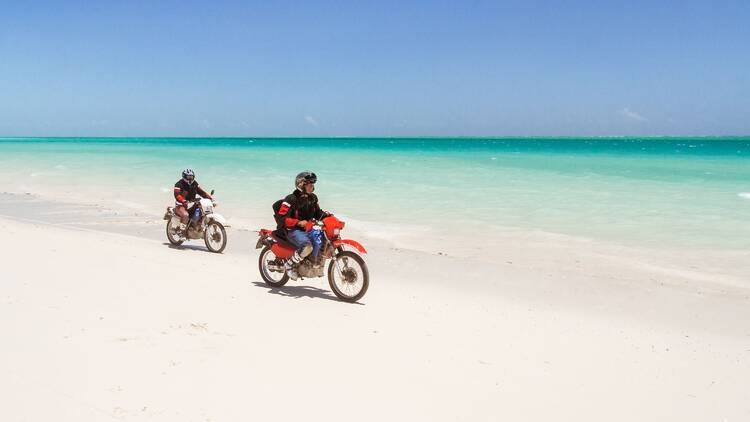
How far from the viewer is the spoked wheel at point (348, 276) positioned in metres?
7.02

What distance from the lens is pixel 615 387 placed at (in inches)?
186

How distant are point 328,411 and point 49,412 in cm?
174

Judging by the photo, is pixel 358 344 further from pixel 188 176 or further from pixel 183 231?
pixel 188 176

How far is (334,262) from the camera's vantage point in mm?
7273

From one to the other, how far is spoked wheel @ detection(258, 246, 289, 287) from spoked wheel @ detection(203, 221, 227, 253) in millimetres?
2946

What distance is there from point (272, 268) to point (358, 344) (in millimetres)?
2782

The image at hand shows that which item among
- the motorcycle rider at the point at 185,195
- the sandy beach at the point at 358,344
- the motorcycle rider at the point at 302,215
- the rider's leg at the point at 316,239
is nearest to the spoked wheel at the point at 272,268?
the sandy beach at the point at 358,344

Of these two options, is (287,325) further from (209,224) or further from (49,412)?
(209,224)

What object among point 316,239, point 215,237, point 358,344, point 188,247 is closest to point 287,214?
point 316,239

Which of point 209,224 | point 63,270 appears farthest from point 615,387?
point 209,224

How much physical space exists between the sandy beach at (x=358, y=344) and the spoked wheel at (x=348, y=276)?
0.58 feet

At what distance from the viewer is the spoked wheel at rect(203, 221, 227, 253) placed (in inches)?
425

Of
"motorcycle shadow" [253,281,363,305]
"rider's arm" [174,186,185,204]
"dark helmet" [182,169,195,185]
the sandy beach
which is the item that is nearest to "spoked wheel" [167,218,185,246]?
"rider's arm" [174,186,185,204]

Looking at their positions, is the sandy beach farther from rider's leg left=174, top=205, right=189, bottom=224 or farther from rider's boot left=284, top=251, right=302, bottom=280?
rider's leg left=174, top=205, right=189, bottom=224
